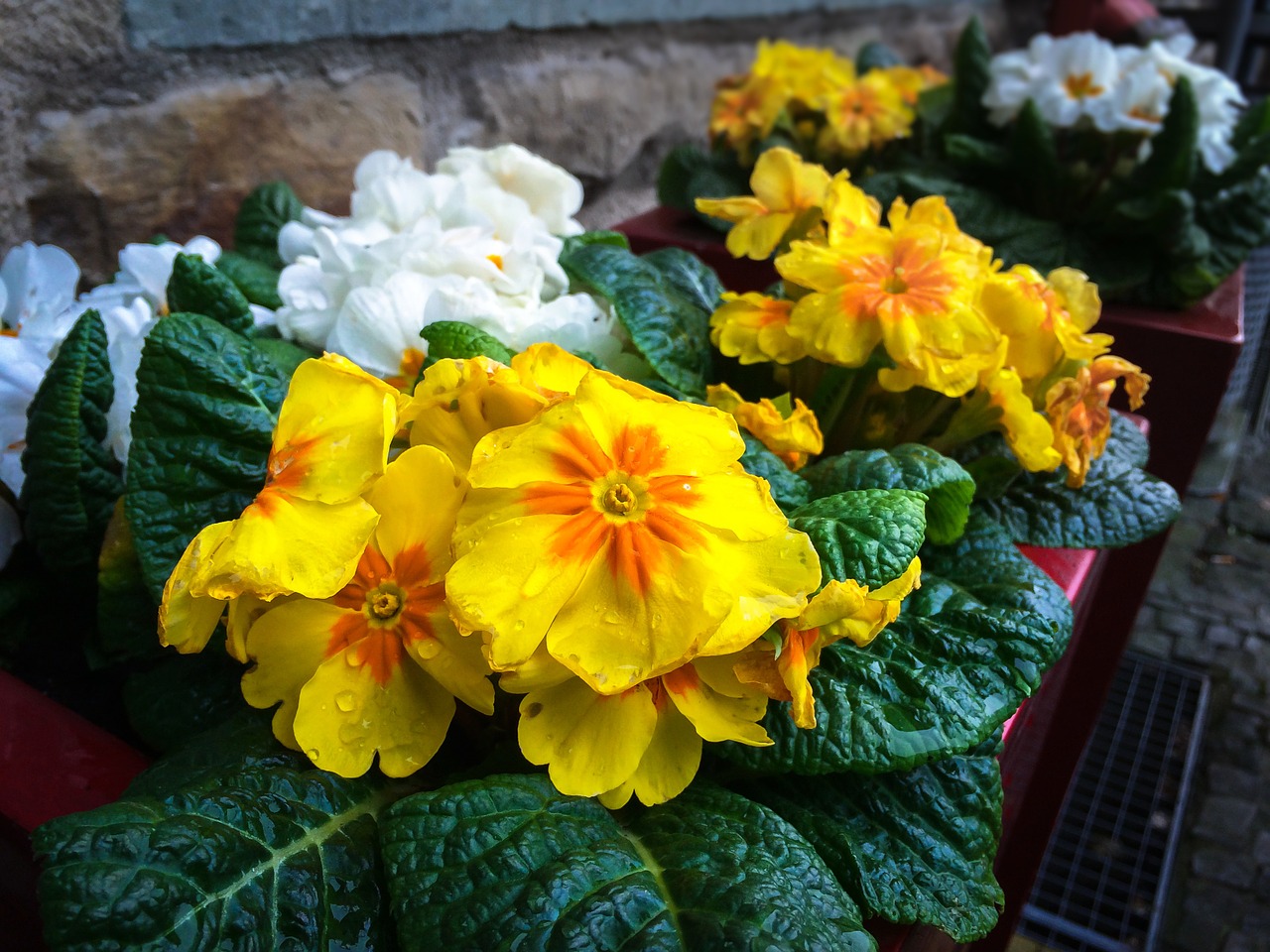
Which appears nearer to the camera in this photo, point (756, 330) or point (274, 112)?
point (756, 330)

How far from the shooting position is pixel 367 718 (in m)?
0.64

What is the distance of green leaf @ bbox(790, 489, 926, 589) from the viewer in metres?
0.64

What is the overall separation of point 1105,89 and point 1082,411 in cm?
129

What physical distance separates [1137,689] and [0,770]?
2423 millimetres

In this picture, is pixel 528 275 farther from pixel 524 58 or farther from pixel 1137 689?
pixel 1137 689

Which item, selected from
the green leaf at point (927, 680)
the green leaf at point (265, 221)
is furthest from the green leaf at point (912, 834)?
the green leaf at point (265, 221)

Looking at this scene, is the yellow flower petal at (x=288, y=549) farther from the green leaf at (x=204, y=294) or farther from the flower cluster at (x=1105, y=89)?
the flower cluster at (x=1105, y=89)

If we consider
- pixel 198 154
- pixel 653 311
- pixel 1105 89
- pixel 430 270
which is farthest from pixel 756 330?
pixel 1105 89

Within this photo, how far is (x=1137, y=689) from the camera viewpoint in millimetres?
2447

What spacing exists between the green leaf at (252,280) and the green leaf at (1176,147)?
4.76ft

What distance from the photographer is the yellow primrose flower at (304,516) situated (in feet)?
1.91

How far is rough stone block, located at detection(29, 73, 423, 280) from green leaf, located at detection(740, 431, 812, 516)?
875 mm

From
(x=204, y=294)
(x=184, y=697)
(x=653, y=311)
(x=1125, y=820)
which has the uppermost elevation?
(x=204, y=294)

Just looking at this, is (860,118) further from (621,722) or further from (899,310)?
(621,722)
